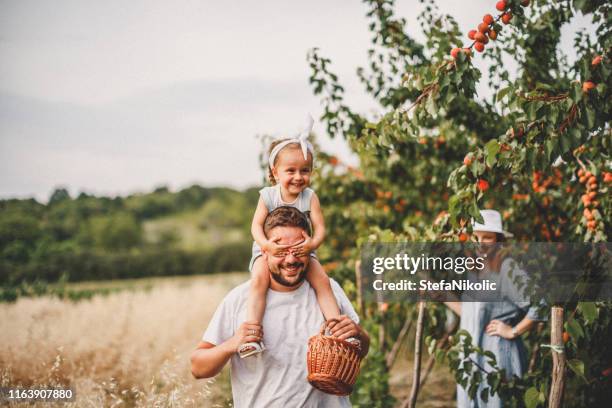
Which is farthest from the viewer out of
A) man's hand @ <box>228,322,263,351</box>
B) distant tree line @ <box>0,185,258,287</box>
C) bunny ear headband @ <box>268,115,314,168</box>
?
distant tree line @ <box>0,185,258,287</box>

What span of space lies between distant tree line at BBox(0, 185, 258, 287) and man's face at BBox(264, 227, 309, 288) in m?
5.98

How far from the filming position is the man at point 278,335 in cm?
203

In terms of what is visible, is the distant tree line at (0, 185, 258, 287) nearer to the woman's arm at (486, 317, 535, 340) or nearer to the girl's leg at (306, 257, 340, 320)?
the girl's leg at (306, 257, 340, 320)

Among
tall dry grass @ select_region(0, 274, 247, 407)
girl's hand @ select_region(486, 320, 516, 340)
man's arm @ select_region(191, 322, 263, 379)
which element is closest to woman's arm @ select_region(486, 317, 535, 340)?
girl's hand @ select_region(486, 320, 516, 340)

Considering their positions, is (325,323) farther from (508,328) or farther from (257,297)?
(508,328)

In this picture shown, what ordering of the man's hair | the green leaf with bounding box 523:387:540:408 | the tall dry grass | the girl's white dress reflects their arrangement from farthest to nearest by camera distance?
the tall dry grass
the green leaf with bounding box 523:387:540:408
the girl's white dress
the man's hair

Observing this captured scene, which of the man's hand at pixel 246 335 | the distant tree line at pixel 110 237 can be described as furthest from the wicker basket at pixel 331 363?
the distant tree line at pixel 110 237

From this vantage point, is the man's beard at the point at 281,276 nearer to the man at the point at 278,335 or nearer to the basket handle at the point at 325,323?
the man at the point at 278,335

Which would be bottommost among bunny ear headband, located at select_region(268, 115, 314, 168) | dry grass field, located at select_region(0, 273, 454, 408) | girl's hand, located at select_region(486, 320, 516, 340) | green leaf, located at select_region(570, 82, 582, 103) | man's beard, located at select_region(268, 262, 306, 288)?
dry grass field, located at select_region(0, 273, 454, 408)

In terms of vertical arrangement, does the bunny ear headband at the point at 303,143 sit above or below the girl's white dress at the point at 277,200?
above

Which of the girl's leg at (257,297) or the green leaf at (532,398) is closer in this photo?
the girl's leg at (257,297)

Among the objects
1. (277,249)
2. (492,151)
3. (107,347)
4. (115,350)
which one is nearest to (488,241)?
(492,151)

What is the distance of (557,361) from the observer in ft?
8.46

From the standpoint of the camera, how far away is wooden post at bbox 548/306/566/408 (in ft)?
8.30
